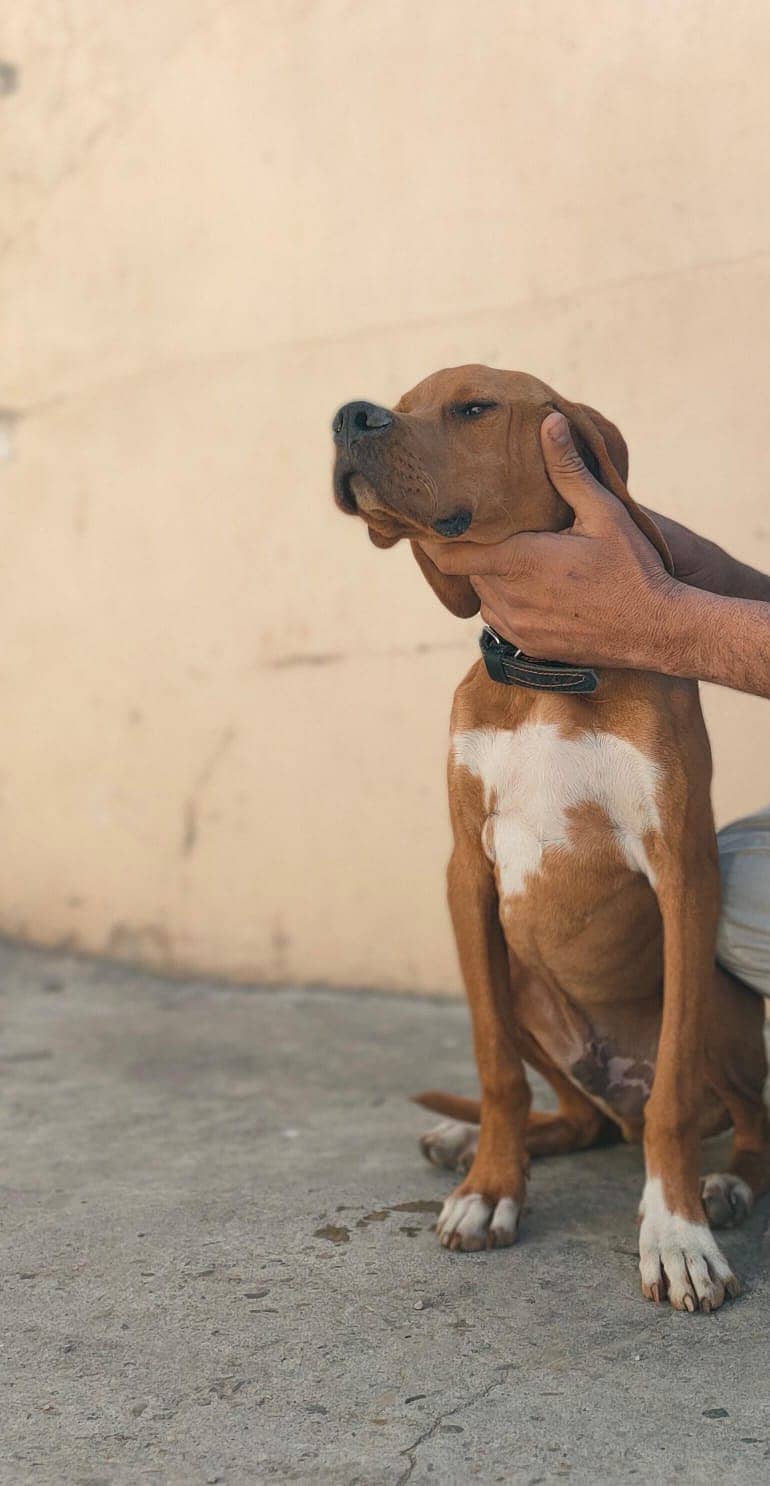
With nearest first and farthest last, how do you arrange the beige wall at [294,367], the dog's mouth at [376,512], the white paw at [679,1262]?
the white paw at [679,1262], the dog's mouth at [376,512], the beige wall at [294,367]

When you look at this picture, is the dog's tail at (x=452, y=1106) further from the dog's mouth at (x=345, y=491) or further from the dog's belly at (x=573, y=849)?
the dog's mouth at (x=345, y=491)

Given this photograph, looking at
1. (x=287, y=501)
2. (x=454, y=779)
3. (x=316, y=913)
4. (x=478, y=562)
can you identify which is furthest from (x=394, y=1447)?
(x=287, y=501)

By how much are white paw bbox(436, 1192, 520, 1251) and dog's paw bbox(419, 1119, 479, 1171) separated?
0.96ft

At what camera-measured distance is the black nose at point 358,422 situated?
2.21 meters

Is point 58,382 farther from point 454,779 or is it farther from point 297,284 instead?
point 454,779

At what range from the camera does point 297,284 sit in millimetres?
4328

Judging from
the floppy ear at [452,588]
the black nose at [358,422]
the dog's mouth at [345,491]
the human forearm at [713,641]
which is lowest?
the human forearm at [713,641]

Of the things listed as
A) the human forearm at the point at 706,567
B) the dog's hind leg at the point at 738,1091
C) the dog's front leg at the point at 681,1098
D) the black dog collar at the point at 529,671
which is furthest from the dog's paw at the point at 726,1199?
the human forearm at the point at 706,567

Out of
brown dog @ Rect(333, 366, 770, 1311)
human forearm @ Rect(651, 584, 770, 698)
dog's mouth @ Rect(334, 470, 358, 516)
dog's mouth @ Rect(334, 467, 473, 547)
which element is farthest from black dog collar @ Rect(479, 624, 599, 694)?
dog's mouth @ Rect(334, 470, 358, 516)

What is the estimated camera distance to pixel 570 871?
2432 mm

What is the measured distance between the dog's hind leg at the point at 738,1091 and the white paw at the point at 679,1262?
0.25 m

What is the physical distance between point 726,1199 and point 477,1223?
0.43 m

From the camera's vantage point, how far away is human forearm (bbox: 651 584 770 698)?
87.9 inches

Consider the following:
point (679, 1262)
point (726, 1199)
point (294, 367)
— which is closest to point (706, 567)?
point (726, 1199)
